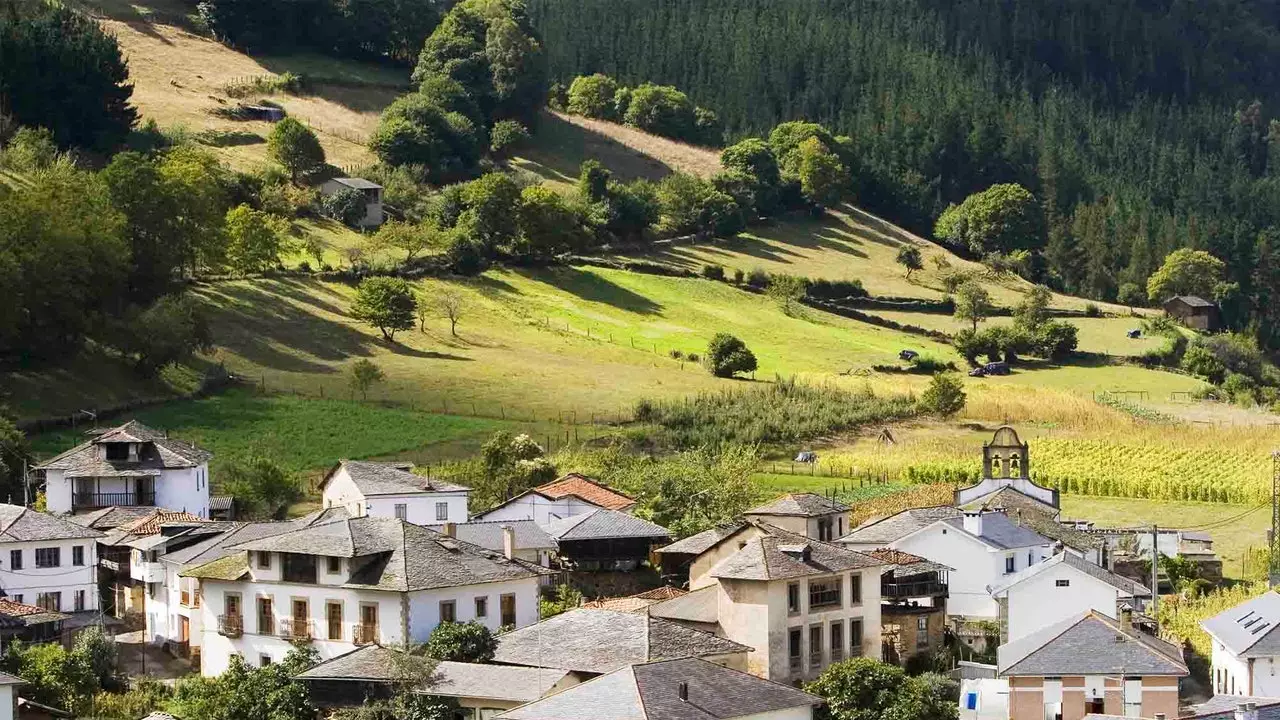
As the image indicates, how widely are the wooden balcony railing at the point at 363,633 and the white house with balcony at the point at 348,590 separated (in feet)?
0.08

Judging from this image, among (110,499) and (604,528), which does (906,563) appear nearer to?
(604,528)

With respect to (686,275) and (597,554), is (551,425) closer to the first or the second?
(597,554)

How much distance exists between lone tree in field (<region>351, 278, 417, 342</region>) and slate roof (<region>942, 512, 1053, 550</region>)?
4503 centimetres

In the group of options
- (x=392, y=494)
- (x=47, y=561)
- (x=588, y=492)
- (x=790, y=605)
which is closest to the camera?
(x=790, y=605)

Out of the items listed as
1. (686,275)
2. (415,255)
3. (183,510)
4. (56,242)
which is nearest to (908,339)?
(686,275)

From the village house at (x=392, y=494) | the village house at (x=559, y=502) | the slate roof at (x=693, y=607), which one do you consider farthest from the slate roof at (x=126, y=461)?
the slate roof at (x=693, y=607)

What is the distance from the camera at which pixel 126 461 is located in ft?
262

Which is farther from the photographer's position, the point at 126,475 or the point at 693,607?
the point at 126,475

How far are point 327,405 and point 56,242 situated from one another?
491 inches

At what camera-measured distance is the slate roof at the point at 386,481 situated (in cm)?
7888

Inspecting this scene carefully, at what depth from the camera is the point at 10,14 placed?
13812 cm

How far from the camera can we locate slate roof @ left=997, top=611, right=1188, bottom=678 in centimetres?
5769

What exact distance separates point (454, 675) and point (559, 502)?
22.9 m

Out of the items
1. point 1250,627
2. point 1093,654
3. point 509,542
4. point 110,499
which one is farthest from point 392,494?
point 1250,627
